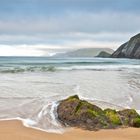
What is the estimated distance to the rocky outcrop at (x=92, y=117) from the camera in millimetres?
7637

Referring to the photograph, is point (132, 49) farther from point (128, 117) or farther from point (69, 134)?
point (69, 134)

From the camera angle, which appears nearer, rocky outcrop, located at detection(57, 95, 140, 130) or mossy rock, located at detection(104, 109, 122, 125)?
rocky outcrop, located at detection(57, 95, 140, 130)

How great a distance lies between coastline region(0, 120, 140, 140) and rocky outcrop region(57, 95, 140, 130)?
0.35 metres

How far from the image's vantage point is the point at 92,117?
7.80m

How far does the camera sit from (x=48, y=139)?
258 inches

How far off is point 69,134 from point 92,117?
1.03 m

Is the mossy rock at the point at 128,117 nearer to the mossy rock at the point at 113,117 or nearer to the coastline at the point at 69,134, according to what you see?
the mossy rock at the point at 113,117

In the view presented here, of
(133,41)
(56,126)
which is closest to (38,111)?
(56,126)

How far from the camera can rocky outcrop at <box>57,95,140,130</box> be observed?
7637mm

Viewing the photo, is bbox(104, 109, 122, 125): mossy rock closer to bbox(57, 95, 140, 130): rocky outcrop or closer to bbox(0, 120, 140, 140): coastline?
bbox(57, 95, 140, 130): rocky outcrop

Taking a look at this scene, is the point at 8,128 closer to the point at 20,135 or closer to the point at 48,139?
the point at 20,135

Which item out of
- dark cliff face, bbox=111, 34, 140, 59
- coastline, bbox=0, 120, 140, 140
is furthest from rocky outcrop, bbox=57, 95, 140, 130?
dark cliff face, bbox=111, 34, 140, 59

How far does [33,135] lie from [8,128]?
80cm

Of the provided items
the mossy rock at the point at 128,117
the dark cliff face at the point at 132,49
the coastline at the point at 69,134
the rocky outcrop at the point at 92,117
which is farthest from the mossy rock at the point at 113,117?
the dark cliff face at the point at 132,49
